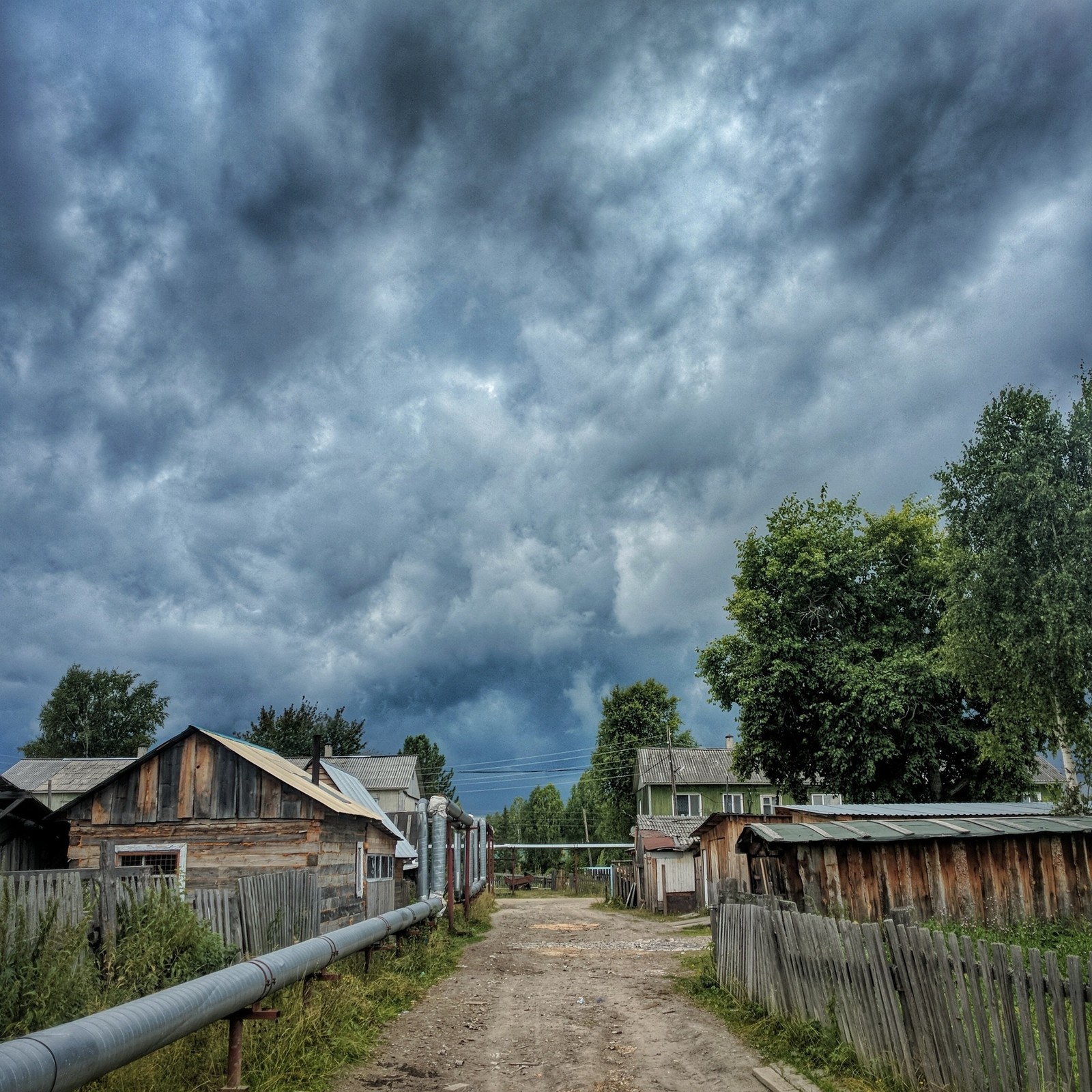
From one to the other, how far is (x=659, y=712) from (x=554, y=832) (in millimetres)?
28822

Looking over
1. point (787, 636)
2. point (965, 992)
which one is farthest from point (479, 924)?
point (965, 992)

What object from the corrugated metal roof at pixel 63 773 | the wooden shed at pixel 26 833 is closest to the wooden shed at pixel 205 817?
the wooden shed at pixel 26 833

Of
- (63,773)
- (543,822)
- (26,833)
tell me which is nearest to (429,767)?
(543,822)

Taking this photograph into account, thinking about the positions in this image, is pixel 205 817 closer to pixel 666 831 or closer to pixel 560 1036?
pixel 560 1036

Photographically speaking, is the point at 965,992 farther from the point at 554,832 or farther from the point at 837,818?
the point at 554,832

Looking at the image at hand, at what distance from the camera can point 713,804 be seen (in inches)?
2253

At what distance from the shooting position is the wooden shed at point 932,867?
15.1 metres

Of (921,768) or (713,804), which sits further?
(713,804)

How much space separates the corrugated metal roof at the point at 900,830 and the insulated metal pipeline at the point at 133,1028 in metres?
8.88

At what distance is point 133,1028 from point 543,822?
89.8m

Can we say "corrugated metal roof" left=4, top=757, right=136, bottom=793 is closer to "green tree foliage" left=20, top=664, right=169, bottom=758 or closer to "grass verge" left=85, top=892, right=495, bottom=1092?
"green tree foliage" left=20, top=664, right=169, bottom=758

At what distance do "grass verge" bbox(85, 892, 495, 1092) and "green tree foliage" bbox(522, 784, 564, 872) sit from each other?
73.4m

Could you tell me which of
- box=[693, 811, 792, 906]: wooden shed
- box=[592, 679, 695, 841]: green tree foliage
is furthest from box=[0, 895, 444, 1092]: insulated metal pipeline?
box=[592, 679, 695, 841]: green tree foliage

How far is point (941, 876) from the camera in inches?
620
